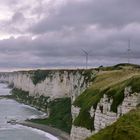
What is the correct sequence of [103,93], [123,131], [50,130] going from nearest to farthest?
[123,131], [103,93], [50,130]

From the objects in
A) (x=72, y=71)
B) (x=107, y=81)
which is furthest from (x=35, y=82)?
(x=107, y=81)

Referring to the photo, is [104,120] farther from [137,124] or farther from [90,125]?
[137,124]

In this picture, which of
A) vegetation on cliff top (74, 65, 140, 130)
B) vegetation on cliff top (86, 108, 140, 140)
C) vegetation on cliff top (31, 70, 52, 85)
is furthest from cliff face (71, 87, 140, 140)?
vegetation on cliff top (31, 70, 52, 85)

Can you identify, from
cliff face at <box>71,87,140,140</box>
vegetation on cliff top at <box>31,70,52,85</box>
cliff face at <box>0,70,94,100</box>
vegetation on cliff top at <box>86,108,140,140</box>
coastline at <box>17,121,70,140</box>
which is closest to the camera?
vegetation on cliff top at <box>86,108,140,140</box>

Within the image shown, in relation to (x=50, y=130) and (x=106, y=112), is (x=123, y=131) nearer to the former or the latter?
(x=106, y=112)

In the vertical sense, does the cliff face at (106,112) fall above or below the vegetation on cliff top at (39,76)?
below

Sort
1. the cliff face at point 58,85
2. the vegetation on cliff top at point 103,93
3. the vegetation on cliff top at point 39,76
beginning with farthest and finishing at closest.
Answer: the vegetation on cliff top at point 39,76
the cliff face at point 58,85
the vegetation on cliff top at point 103,93

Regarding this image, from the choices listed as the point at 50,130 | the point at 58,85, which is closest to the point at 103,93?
the point at 50,130

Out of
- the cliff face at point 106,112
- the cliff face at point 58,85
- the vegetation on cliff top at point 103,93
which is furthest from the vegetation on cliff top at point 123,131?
the cliff face at point 58,85

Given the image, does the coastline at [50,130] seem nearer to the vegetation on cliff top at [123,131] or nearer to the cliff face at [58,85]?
the cliff face at [58,85]

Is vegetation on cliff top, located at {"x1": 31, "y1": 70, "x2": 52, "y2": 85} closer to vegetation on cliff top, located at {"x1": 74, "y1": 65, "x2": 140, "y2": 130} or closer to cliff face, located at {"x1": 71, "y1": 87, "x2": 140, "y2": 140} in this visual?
vegetation on cliff top, located at {"x1": 74, "y1": 65, "x2": 140, "y2": 130}

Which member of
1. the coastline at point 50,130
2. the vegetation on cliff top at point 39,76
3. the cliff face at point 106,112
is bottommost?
the coastline at point 50,130

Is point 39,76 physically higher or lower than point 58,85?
higher
